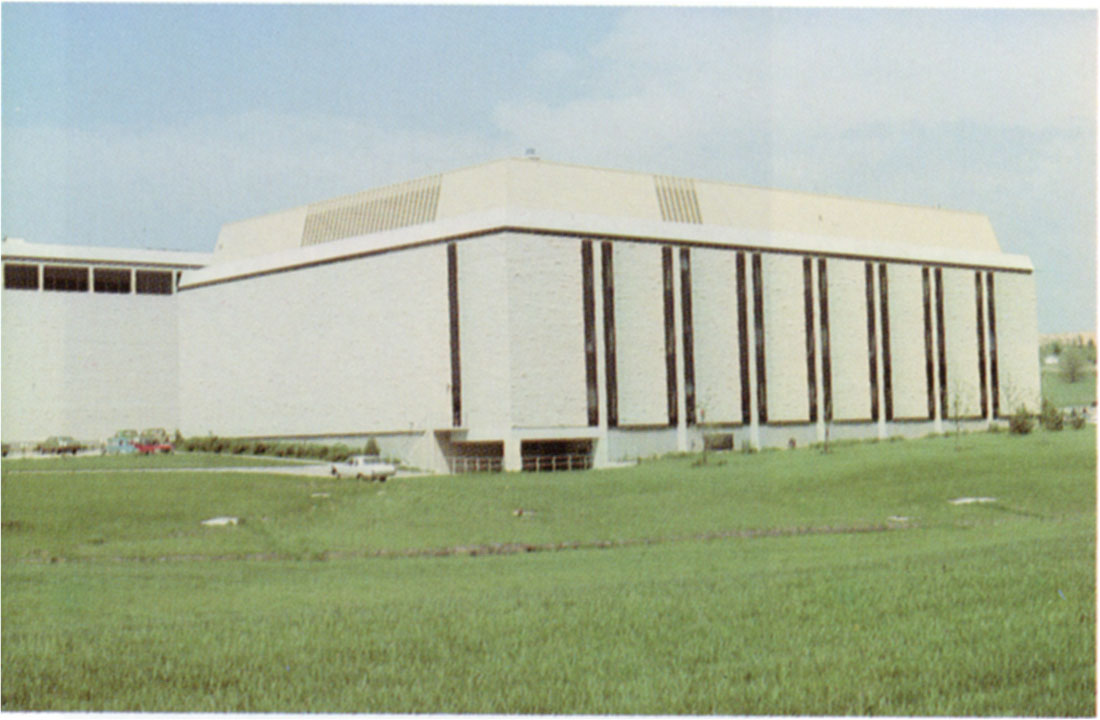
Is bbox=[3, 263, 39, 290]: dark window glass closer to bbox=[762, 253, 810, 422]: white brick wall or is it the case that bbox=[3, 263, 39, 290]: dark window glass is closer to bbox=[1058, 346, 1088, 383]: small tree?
bbox=[762, 253, 810, 422]: white brick wall

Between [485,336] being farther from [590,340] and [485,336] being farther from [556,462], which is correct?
[556,462]

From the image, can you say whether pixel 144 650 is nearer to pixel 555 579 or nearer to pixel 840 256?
pixel 555 579

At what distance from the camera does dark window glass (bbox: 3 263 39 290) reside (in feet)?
187

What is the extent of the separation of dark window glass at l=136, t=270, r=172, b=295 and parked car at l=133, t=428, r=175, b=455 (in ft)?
23.9

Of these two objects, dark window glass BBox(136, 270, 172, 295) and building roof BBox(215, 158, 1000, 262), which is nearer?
building roof BBox(215, 158, 1000, 262)

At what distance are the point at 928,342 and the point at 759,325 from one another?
27.3ft

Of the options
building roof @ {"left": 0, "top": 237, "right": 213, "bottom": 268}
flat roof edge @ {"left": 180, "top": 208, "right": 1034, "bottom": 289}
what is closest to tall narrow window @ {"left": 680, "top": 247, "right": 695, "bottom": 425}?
flat roof edge @ {"left": 180, "top": 208, "right": 1034, "bottom": 289}

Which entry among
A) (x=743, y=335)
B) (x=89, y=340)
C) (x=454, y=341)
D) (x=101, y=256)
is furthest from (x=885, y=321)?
(x=89, y=340)

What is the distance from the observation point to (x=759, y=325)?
54.0 m

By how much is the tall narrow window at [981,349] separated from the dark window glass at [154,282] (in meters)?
40.4

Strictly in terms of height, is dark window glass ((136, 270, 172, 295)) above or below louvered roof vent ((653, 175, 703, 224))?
below

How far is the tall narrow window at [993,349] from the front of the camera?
4328cm

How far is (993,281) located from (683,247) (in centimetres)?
1360

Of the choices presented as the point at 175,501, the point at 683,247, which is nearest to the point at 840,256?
the point at 683,247
